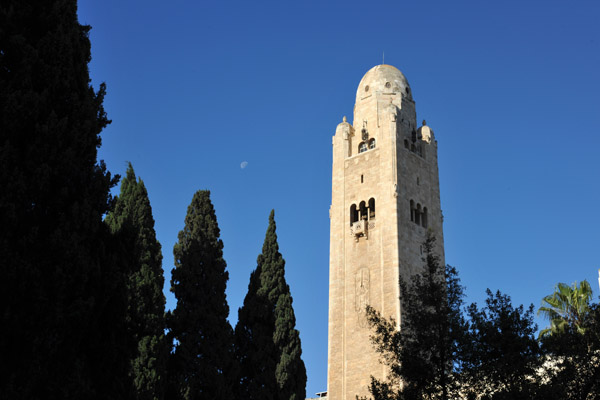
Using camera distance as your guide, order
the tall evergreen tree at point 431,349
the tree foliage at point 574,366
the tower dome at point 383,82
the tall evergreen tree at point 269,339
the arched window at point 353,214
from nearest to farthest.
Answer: the tree foliage at point 574,366 < the tall evergreen tree at point 431,349 < the tall evergreen tree at point 269,339 < the arched window at point 353,214 < the tower dome at point 383,82

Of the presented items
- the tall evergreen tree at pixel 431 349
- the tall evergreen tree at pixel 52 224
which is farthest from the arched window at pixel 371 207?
the tall evergreen tree at pixel 52 224

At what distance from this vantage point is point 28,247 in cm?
1183

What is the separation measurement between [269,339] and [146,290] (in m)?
5.83

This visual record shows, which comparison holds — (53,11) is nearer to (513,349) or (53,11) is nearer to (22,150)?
(22,150)

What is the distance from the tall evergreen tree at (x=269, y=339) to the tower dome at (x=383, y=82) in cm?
1578

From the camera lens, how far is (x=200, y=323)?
72.7 feet

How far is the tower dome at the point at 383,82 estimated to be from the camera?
3977 cm

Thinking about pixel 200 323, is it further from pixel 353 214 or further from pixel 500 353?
pixel 353 214

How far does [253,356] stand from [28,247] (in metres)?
13.6

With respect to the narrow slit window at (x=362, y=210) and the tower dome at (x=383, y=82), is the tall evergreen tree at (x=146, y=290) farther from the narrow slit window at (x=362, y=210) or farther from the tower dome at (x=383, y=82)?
the tower dome at (x=383, y=82)

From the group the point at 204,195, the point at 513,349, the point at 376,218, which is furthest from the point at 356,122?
the point at 513,349

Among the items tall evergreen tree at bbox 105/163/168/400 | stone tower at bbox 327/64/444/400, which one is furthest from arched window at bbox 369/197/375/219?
tall evergreen tree at bbox 105/163/168/400

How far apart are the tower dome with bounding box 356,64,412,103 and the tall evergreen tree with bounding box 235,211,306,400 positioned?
1578 centimetres

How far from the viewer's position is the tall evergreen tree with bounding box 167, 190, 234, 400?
21.4m
